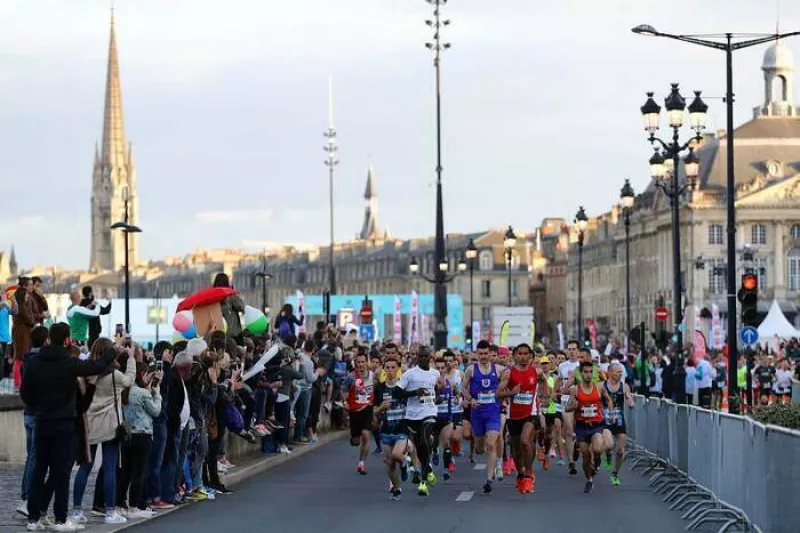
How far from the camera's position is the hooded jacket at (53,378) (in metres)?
18.2

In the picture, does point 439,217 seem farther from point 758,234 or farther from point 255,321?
point 758,234

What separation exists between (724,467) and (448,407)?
7394 millimetres

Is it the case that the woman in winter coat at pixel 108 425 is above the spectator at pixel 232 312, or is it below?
below

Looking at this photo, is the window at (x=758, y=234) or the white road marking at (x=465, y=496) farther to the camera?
the window at (x=758, y=234)

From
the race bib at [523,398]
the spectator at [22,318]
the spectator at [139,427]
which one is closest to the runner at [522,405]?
the race bib at [523,398]

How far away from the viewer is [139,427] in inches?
800

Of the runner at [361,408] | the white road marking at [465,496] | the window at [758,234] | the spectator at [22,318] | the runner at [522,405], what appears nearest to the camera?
the white road marking at [465,496]

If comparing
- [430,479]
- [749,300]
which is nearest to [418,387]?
[430,479]

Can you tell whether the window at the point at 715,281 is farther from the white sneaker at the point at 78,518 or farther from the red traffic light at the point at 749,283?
the white sneaker at the point at 78,518

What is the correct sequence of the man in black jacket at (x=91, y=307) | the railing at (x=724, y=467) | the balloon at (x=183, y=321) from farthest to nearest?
the man in black jacket at (x=91, y=307) → the balloon at (x=183, y=321) → the railing at (x=724, y=467)

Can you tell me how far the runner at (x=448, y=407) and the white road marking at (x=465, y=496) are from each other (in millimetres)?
2214

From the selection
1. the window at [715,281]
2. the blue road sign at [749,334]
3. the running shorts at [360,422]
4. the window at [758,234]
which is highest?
the window at [758,234]

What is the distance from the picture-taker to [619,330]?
571 ft

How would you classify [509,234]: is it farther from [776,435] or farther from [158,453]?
[776,435]
